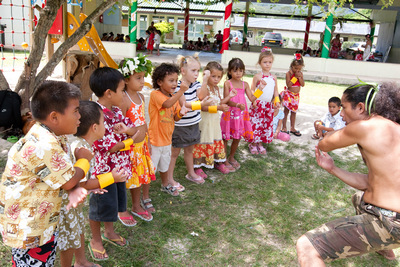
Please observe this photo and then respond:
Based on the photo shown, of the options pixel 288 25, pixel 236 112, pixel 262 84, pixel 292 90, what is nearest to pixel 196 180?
pixel 236 112

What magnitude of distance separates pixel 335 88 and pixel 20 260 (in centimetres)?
1167

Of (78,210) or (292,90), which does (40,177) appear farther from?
(292,90)

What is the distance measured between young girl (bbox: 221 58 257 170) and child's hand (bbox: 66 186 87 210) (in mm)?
2746

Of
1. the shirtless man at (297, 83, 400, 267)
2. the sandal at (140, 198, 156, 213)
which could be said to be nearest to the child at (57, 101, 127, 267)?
the sandal at (140, 198, 156, 213)

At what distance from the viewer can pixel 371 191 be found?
6.89 feet

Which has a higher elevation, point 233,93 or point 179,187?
point 233,93

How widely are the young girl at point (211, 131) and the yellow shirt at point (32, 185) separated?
230cm

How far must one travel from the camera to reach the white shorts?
133 inches

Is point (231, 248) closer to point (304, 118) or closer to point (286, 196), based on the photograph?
point (286, 196)

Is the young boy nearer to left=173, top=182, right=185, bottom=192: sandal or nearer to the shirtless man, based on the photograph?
the shirtless man

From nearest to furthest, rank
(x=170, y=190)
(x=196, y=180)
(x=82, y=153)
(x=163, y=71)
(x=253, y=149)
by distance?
(x=82, y=153), (x=163, y=71), (x=170, y=190), (x=196, y=180), (x=253, y=149)

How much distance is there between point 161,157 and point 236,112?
1.46 m

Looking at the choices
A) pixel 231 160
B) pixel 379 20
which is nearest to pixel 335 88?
pixel 231 160

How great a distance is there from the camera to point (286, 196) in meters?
3.85
